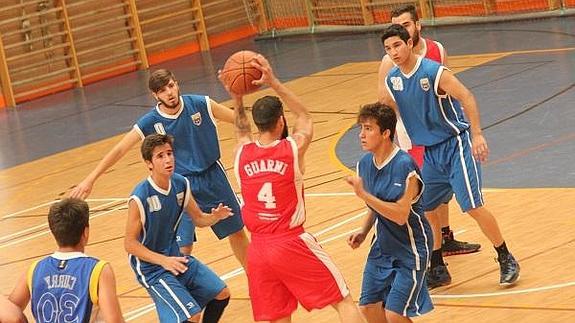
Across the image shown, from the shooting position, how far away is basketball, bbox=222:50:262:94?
822 centimetres

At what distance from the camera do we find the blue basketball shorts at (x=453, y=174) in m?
8.81

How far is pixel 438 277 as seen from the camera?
9.13m

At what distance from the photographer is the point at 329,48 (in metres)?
23.4

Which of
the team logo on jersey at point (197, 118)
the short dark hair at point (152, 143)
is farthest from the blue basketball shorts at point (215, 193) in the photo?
the short dark hair at point (152, 143)

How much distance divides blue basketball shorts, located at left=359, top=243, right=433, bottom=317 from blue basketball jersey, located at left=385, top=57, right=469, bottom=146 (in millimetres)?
1622

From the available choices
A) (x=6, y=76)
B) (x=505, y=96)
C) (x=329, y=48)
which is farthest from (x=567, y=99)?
(x=6, y=76)

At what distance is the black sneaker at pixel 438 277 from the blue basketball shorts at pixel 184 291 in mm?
1823

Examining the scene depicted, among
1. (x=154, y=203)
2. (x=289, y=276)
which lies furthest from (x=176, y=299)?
(x=289, y=276)

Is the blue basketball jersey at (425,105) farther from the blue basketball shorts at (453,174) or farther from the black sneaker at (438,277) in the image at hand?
the black sneaker at (438,277)

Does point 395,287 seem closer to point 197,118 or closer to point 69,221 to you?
point 69,221

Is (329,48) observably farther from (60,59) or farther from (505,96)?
(505,96)

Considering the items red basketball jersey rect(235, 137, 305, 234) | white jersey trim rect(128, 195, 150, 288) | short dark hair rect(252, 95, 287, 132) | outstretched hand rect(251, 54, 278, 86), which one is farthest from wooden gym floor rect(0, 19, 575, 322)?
short dark hair rect(252, 95, 287, 132)

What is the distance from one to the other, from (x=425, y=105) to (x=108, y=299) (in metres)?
3.73

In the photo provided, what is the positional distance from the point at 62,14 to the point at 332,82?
7.13 m
